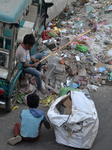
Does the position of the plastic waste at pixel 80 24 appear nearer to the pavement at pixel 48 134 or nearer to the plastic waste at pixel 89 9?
the plastic waste at pixel 89 9

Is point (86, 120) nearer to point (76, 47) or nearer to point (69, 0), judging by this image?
point (76, 47)

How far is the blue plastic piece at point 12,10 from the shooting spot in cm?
317

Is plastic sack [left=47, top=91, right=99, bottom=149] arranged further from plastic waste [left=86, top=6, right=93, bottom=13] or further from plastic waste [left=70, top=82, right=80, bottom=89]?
plastic waste [left=86, top=6, right=93, bottom=13]

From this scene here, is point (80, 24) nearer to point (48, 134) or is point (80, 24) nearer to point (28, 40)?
point (28, 40)

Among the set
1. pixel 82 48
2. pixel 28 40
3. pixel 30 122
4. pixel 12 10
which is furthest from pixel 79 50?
pixel 30 122

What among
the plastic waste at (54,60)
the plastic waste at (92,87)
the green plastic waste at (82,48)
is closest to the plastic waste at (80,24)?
the green plastic waste at (82,48)

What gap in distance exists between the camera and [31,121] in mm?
3080

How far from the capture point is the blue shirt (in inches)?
121

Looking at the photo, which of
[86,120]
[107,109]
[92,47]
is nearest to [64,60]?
[92,47]

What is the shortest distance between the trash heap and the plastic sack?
167 centimetres

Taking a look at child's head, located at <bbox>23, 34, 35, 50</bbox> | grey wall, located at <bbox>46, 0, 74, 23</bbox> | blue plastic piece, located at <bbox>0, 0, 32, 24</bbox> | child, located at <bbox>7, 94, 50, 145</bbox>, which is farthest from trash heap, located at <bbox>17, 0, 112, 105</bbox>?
blue plastic piece, located at <bbox>0, 0, 32, 24</bbox>

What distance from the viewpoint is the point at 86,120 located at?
3.02 m

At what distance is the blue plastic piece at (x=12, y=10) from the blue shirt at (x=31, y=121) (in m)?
1.49

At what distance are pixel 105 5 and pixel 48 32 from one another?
3473 mm
